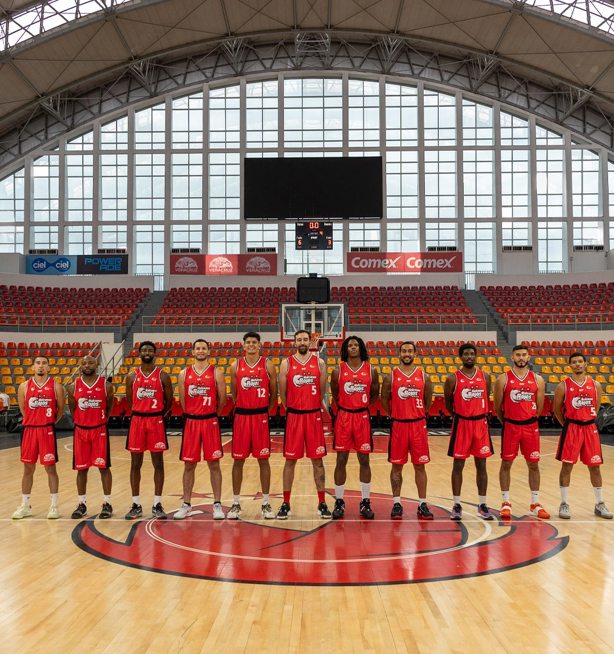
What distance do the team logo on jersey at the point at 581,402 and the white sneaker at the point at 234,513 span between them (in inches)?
151

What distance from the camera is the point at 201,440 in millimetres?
6590

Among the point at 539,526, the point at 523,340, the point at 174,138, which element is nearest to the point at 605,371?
the point at 523,340

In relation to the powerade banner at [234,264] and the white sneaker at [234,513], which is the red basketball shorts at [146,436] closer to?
the white sneaker at [234,513]

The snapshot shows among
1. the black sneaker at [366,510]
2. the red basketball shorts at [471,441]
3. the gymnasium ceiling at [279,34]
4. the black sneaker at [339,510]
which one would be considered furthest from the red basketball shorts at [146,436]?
the gymnasium ceiling at [279,34]

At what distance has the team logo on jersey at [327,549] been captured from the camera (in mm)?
4801

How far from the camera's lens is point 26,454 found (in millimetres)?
6723

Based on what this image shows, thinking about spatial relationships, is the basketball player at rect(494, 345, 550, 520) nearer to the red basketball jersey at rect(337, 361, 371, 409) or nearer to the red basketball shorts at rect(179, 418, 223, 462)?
the red basketball jersey at rect(337, 361, 371, 409)

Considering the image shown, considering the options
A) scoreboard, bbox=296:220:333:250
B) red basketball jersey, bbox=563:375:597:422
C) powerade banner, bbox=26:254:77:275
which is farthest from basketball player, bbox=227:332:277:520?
powerade banner, bbox=26:254:77:275

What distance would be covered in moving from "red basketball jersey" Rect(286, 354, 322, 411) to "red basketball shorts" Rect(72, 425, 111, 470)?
2.03m

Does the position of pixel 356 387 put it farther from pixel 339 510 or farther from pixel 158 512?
pixel 158 512

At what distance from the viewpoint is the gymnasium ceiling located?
2173cm

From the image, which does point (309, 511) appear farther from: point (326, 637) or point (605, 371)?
point (605, 371)

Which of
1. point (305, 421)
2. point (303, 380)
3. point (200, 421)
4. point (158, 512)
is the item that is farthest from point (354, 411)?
point (158, 512)

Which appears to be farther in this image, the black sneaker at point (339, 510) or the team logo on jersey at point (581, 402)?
the team logo on jersey at point (581, 402)
